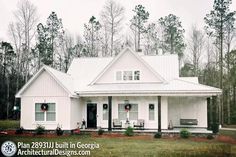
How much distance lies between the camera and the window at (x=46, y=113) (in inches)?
999

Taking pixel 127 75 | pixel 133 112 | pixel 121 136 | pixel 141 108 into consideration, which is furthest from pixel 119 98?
pixel 121 136

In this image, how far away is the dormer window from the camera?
1080 inches

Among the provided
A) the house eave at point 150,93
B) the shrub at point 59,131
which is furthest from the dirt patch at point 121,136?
the house eave at point 150,93

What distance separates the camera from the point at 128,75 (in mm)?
27641

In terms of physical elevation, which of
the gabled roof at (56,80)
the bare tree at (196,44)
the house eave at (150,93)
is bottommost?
the house eave at (150,93)

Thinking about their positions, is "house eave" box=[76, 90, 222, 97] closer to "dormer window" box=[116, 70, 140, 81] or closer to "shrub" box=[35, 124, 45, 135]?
"dormer window" box=[116, 70, 140, 81]

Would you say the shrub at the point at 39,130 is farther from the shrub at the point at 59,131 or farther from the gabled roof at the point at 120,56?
the gabled roof at the point at 120,56

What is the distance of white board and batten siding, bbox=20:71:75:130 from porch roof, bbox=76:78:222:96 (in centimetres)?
151

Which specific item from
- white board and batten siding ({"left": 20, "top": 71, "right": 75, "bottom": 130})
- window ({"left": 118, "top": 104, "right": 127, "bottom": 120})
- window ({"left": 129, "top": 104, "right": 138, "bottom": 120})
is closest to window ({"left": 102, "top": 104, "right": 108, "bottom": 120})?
window ({"left": 118, "top": 104, "right": 127, "bottom": 120})

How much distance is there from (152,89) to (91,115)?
220 inches

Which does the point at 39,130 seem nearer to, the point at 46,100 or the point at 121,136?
the point at 46,100

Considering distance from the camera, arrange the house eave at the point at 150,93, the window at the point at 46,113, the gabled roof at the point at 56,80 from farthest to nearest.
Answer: the window at the point at 46,113
the gabled roof at the point at 56,80
the house eave at the point at 150,93

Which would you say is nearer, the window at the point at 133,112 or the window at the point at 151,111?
the window at the point at 151,111

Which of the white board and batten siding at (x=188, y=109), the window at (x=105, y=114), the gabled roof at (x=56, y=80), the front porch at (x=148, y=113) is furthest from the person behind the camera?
the white board and batten siding at (x=188, y=109)
